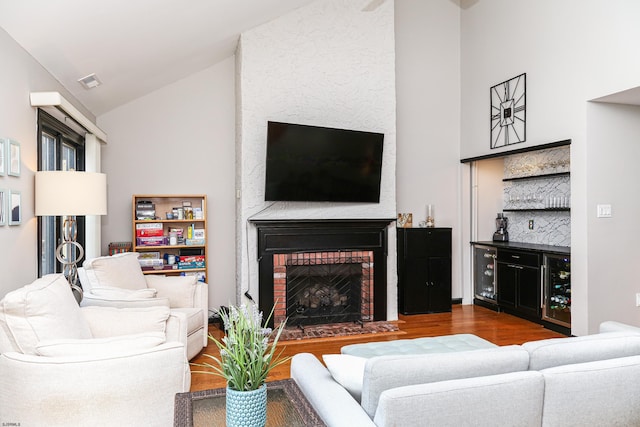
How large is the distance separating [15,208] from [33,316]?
95 cm

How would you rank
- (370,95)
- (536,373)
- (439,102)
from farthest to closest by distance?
1. (439,102)
2. (370,95)
3. (536,373)

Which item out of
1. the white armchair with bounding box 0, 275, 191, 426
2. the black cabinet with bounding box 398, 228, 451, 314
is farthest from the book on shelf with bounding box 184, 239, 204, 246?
the white armchair with bounding box 0, 275, 191, 426

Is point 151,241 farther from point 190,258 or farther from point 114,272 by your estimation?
point 114,272

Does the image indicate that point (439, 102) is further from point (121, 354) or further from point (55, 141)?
point (121, 354)

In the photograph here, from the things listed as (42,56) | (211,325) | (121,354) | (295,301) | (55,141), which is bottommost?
(211,325)

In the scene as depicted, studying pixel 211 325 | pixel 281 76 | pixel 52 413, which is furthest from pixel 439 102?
pixel 52 413

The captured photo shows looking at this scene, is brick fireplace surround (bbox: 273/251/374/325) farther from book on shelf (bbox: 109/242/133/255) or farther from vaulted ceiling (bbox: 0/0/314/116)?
vaulted ceiling (bbox: 0/0/314/116)

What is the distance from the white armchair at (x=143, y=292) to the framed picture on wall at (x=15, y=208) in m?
0.90

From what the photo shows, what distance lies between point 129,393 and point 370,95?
165 inches

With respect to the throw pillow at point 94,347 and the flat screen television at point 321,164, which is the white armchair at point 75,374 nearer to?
the throw pillow at point 94,347

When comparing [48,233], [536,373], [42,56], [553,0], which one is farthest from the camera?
[553,0]

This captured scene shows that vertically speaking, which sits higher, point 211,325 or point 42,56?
point 42,56

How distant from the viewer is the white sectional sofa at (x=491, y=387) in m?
1.53

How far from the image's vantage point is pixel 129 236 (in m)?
5.38
